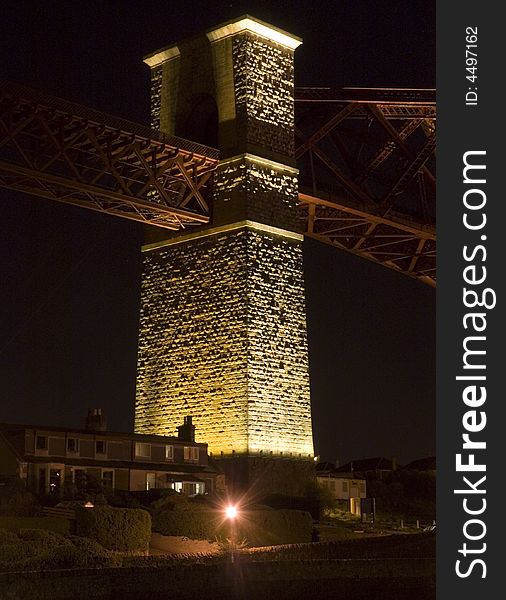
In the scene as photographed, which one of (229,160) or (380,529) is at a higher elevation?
(229,160)

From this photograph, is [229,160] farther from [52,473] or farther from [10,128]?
[52,473]

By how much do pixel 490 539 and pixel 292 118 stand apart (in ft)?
113

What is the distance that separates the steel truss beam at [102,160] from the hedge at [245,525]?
1254 centimetres

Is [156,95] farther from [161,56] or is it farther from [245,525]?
[245,525]

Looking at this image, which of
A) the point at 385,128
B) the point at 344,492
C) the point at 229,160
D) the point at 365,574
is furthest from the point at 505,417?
the point at 344,492

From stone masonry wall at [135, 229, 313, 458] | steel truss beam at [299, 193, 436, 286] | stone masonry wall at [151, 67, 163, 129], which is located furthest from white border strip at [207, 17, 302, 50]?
stone masonry wall at [135, 229, 313, 458]

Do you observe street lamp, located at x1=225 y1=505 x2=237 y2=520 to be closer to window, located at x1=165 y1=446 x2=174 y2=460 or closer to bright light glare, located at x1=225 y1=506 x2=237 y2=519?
bright light glare, located at x1=225 y1=506 x2=237 y2=519

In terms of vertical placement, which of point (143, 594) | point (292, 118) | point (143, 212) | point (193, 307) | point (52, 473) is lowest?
point (143, 594)

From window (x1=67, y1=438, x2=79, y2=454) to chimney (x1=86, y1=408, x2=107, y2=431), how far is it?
234 centimetres

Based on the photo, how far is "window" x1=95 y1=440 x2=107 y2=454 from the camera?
49.6 m

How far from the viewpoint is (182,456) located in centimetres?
4934

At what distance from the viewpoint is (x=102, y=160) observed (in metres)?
48.5

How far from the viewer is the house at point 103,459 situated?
4684 centimetres

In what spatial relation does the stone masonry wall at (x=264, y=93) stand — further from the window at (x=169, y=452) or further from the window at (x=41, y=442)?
the window at (x=41, y=442)
